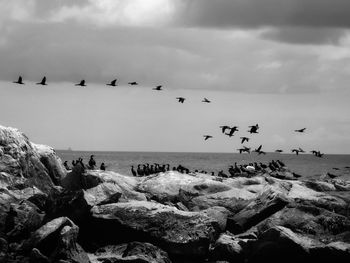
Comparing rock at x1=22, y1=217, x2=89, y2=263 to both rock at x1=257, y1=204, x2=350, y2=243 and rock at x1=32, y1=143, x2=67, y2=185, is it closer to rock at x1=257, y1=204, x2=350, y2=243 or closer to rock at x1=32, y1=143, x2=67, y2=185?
rock at x1=257, y1=204, x2=350, y2=243

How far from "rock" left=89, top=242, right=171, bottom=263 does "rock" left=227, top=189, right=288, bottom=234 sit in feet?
13.8

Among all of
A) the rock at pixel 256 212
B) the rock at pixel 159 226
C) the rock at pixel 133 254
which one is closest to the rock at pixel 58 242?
the rock at pixel 133 254

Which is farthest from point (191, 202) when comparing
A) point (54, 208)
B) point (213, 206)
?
point (54, 208)

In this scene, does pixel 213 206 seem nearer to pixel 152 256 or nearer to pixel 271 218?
pixel 271 218

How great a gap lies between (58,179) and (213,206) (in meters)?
8.15

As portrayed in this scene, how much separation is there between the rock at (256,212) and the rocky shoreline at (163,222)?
0.12 ft

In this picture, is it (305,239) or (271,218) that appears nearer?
(305,239)

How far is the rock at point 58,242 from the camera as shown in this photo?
2292 centimetres

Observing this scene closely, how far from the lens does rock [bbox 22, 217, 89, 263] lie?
22.9m

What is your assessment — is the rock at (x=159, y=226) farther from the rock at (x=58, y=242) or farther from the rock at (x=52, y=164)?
the rock at (x=52, y=164)

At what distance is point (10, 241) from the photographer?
2530 cm

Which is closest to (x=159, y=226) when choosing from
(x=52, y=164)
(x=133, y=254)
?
(x=133, y=254)

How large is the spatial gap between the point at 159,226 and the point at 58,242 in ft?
11.6

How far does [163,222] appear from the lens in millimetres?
24922
